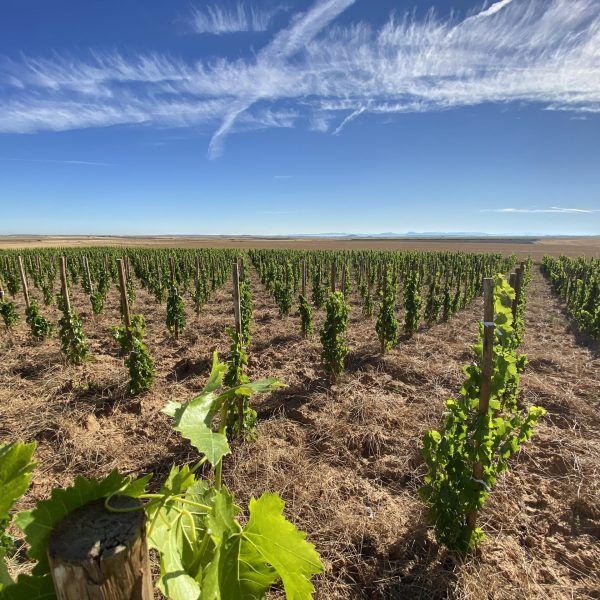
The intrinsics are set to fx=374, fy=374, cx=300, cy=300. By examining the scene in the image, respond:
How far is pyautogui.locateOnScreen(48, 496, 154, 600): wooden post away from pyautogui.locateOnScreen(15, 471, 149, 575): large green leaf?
2 centimetres

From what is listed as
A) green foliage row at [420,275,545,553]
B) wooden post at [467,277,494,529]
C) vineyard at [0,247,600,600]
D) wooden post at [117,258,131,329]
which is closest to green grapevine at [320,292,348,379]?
vineyard at [0,247,600,600]

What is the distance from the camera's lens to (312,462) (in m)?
4.75

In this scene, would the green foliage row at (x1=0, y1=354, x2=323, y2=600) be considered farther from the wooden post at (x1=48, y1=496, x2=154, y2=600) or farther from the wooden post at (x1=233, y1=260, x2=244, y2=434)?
the wooden post at (x1=233, y1=260, x2=244, y2=434)

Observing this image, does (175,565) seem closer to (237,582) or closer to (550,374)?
(237,582)

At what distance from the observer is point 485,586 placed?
3.02 m

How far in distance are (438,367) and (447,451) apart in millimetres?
4881

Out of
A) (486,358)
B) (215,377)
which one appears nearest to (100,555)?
(215,377)

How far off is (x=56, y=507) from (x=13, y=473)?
17cm

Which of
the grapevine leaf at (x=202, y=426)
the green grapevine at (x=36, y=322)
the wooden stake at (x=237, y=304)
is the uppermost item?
the grapevine leaf at (x=202, y=426)

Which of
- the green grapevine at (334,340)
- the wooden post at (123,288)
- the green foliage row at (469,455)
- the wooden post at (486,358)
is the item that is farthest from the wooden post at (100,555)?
the green grapevine at (334,340)

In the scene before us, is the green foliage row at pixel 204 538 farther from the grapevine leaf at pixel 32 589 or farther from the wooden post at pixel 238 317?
the wooden post at pixel 238 317

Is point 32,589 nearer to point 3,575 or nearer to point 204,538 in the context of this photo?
point 3,575

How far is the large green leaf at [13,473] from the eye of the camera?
2.77 ft

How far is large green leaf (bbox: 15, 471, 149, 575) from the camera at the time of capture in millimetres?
911
